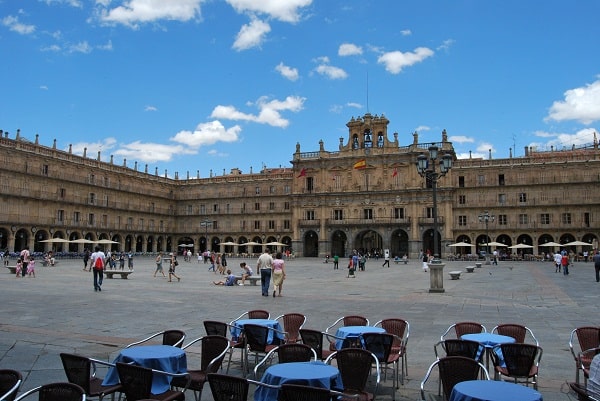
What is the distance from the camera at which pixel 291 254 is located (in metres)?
57.8

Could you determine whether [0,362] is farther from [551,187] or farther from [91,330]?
[551,187]

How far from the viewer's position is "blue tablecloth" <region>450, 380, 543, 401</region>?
3779 mm

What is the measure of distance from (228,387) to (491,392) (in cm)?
201

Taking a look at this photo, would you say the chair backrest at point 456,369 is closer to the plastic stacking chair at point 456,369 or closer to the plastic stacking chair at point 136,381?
the plastic stacking chair at point 456,369

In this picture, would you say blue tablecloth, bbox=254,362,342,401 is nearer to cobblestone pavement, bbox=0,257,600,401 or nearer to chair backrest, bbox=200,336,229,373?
chair backrest, bbox=200,336,229,373

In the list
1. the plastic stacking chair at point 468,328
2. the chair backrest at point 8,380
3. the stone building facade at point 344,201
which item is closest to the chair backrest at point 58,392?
the chair backrest at point 8,380

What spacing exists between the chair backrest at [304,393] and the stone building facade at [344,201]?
149 ft

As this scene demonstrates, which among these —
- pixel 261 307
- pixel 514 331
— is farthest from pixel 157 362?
pixel 261 307

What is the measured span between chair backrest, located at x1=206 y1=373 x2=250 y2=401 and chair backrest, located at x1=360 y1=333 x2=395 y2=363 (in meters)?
2.29

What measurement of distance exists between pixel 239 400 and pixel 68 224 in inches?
2080

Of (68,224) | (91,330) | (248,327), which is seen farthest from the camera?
(68,224)

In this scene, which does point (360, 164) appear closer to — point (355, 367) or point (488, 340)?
point (488, 340)

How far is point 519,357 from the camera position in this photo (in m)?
5.41

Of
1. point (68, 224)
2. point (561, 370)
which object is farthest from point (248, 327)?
point (68, 224)
